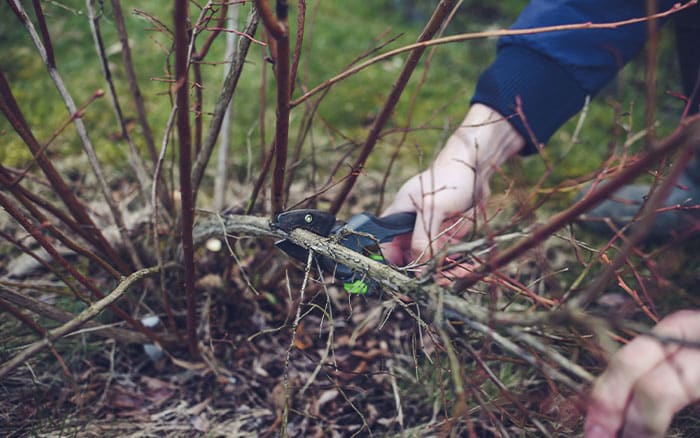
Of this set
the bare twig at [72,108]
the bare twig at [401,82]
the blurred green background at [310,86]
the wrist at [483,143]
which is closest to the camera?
the bare twig at [401,82]

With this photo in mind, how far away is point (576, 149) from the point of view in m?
3.25

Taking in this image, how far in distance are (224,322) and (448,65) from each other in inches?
126

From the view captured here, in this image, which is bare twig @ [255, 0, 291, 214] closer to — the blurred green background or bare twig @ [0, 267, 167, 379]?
bare twig @ [0, 267, 167, 379]

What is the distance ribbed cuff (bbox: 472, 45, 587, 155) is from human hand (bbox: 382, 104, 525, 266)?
0.05m

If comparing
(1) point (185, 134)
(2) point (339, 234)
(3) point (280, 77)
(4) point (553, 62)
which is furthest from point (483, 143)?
(1) point (185, 134)

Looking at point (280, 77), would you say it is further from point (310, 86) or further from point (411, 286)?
point (310, 86)

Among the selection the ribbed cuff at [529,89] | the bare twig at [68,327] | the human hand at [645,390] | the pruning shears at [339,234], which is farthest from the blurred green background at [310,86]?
the human hand at [645,390]

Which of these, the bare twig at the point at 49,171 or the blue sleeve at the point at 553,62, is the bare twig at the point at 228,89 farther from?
the blue sleeve at the point at 553,62

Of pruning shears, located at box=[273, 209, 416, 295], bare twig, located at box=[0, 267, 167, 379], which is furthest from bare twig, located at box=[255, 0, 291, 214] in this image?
bare twig, located at box=[0, 267, 167, 379]

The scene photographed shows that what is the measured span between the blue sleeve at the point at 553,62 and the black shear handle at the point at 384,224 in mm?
615

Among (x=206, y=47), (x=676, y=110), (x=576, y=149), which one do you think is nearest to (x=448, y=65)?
(x=576, y=149)

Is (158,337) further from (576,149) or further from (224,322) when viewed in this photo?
(576,149)

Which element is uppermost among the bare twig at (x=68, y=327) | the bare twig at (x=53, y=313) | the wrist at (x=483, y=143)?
the wrist at (x=483, y=143)

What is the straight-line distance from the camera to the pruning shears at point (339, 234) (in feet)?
4.56
